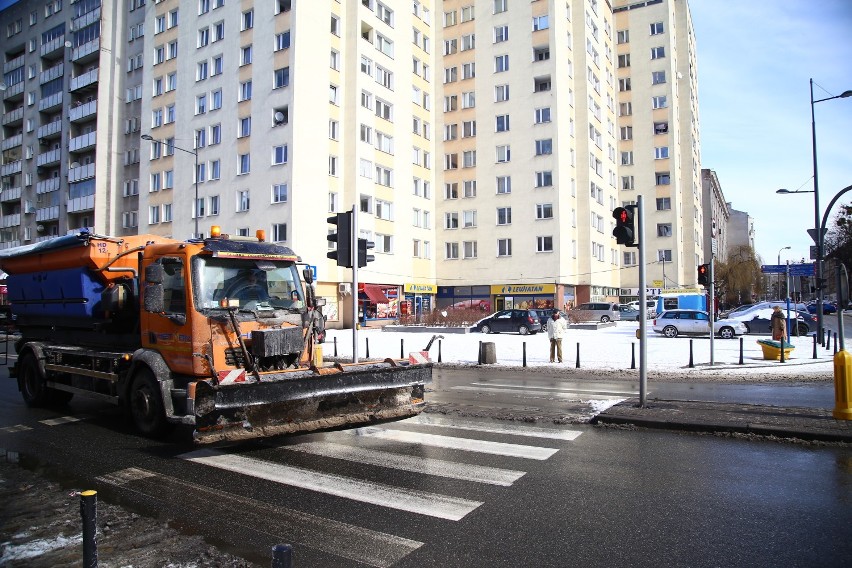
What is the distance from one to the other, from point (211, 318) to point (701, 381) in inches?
466

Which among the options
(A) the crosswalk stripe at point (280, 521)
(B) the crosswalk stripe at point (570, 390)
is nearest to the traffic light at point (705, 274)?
(B) the crosswalk stripe at point (570, 390)

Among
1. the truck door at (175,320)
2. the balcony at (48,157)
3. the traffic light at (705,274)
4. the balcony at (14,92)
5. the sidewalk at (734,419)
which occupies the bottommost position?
the sidewalk at (734,419)

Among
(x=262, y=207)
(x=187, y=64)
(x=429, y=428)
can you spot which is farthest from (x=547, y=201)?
(x=429, y=428)

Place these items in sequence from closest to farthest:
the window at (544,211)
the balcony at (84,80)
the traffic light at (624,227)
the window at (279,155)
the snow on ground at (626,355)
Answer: the traffic light at (624,227) → the snow on ground at (626,355) → the window at (279,155) → the window at (544,211) → the balcony at (84,80)

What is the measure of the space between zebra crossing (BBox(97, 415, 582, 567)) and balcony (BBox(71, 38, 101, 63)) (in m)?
54.7

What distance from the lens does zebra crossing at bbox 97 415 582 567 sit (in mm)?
4469

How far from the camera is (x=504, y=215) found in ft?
154

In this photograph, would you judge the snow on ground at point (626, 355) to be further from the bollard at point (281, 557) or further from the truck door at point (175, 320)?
the bollard at point (281, 557)

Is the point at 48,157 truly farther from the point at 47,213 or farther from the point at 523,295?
the point at 523,295

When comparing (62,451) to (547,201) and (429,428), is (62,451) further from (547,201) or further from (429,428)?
(547,201)

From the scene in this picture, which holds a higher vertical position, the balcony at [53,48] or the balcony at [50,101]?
the balcony at [53,48]

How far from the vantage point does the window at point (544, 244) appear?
4463 centimetres

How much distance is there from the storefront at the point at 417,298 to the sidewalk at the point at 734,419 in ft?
112

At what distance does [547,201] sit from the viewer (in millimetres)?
44719
